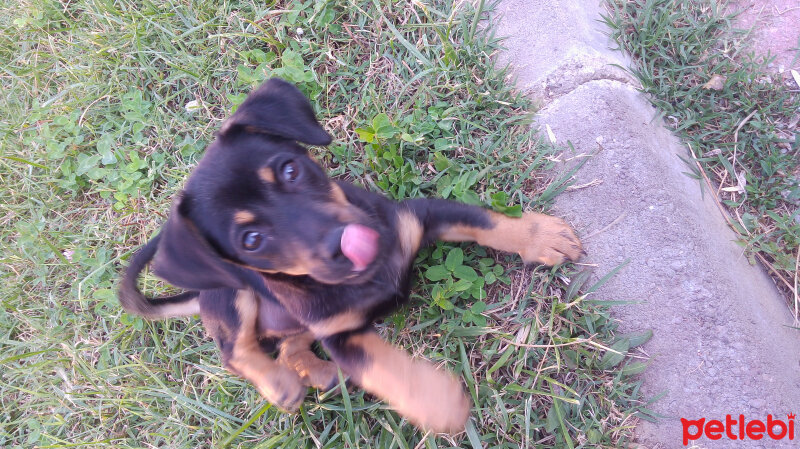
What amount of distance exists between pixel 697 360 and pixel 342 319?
5.89 feet

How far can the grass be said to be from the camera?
275 cm

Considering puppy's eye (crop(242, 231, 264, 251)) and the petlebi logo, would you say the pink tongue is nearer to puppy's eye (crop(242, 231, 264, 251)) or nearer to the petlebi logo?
puppy's eye (crop(242, 231, 264, 251))

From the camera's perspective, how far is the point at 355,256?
2105mm

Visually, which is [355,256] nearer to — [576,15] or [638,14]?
[576,15]

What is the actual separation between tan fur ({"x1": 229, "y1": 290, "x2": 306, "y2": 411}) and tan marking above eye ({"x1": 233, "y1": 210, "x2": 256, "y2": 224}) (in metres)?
0.82

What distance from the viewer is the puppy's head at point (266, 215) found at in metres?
2.19

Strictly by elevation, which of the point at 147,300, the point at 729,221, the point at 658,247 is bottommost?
the point at 147,300

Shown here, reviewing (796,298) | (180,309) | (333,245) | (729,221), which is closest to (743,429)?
(796,298)

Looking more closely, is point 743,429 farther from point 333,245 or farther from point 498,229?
point 333,245

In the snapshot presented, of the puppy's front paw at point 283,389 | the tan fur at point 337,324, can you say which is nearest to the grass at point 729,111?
the tan fur at point 337,324

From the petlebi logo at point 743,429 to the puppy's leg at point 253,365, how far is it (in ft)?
6.73

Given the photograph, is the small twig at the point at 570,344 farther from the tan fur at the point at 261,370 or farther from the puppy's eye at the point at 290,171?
the puppy's eye at the point at 290,171

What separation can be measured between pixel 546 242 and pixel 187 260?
1816mm

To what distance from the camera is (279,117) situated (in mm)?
2457
